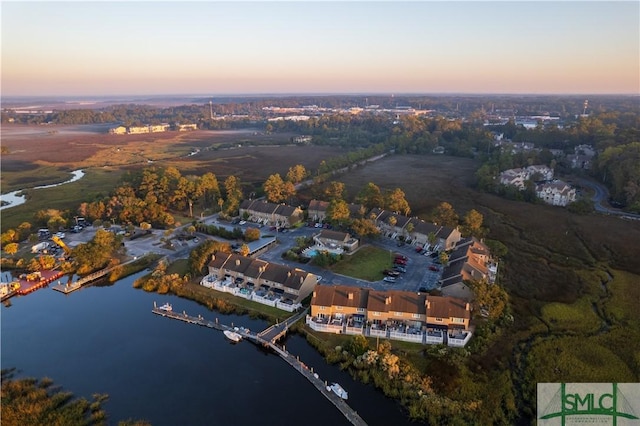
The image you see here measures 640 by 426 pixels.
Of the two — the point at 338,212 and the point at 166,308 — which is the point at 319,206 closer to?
the point at 338,212

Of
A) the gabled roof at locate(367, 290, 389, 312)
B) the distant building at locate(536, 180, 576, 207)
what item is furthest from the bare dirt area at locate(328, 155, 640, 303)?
the gabled roof at locate(367, 290, 389, 312)

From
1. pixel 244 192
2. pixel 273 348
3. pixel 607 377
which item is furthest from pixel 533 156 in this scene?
pixel 273 348

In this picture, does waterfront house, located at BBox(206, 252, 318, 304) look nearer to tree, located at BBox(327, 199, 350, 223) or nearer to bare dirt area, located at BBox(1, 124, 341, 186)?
tree, located at BBox(327, 199, 350, 223)

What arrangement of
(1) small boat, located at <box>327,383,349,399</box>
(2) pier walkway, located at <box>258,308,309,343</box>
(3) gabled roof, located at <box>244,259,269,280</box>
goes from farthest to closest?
(3) gabled roof, located at <box>244,259,269,280</box> < (2) pier walkway, located at <box>258,308,309,343</box> < (1) small boat, located at <box>327,383,349,399</box>

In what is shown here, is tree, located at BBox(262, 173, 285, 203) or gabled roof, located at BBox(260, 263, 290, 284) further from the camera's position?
tree, located at BBox(262, 173, 285, 203)

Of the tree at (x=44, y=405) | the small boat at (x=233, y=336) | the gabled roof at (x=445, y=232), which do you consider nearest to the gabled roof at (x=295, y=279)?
the small boat at (x=233, y=336)

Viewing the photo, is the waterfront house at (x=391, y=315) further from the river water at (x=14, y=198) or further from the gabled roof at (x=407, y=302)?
the river water at (x=14, y=198)
